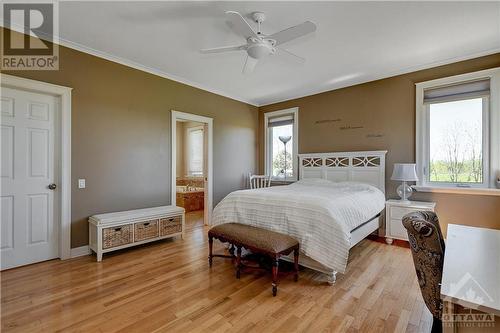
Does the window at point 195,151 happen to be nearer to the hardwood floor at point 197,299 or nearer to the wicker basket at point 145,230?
the wicker basket at point 145,230

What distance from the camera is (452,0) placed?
2.25 m

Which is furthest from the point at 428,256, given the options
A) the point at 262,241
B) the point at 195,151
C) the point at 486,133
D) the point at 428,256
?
the point at 195,151

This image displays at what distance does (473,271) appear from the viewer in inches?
41.0

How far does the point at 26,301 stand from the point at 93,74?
9.06ft

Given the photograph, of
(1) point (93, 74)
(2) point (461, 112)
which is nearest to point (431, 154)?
(2) point (461, 112)

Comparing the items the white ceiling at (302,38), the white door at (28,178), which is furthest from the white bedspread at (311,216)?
the white door at (28,178)

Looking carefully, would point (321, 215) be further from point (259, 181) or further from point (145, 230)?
point (259, 181)

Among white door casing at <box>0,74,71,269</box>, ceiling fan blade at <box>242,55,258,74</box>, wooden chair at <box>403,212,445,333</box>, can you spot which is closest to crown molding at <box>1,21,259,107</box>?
white door casing at <box>0,74,71,269</box>

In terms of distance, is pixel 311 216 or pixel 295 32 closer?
pixel 295 32

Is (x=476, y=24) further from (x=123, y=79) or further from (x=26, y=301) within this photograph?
(x=26, y=301)

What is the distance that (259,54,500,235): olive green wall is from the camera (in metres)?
3.34

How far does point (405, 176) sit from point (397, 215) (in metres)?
0.60

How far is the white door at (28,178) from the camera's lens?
2.71 m

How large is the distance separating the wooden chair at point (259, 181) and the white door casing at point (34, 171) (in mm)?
3482
